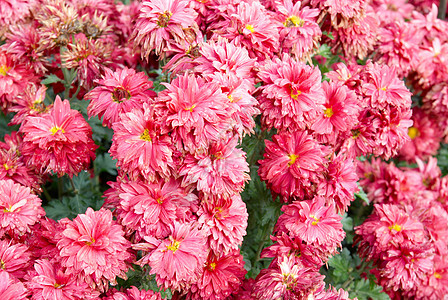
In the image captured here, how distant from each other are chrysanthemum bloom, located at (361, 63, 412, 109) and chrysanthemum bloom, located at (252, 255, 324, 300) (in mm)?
771

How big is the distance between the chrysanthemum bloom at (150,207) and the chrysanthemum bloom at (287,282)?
0.39 m

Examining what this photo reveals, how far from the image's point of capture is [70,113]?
172 cm

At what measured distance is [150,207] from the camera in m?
1.43

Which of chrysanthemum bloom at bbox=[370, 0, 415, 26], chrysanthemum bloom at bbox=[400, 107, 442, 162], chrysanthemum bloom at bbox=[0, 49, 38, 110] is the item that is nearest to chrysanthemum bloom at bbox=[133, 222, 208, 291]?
chrysanthemum bloom at bbox=[0, 49, 38, 110]

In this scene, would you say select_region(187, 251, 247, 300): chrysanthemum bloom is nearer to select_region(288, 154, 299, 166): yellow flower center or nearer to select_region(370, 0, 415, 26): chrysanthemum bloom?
select_region(288, 154, 299, 166): yellow flower center

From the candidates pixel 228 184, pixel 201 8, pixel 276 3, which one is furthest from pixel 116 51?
pixel 228 184

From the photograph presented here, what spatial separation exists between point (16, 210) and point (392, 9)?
9.52 feet

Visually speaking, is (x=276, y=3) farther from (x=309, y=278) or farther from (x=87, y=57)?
(x=309, y=278)

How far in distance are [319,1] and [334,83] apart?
1.58 feet

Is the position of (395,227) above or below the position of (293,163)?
below

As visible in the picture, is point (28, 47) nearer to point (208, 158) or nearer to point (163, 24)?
point (163, 24)

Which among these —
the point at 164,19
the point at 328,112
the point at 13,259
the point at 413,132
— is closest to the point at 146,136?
the point at 164,19

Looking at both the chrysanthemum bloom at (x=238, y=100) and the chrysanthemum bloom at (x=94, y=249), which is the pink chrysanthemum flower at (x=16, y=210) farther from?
the chrysanthemum bloom at (x=238, y=100)

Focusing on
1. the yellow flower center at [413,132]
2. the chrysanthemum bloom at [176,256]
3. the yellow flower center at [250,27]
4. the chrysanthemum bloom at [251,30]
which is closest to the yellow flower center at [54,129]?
the chrysanthemum bloom at [176,256]
